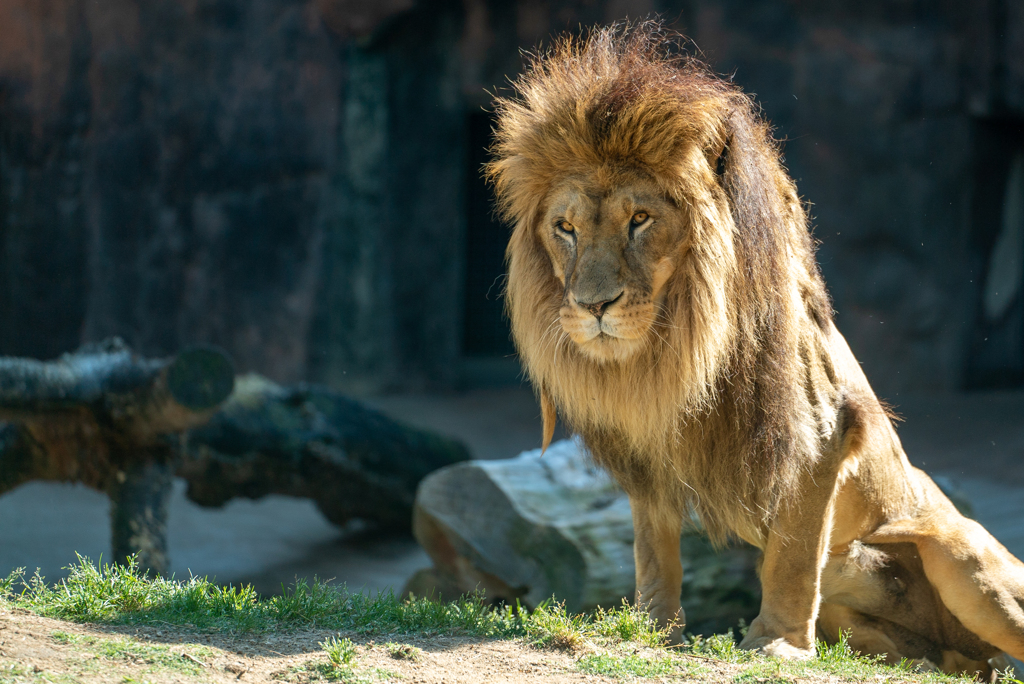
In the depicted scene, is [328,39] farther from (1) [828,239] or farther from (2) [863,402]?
(2) [863,402]

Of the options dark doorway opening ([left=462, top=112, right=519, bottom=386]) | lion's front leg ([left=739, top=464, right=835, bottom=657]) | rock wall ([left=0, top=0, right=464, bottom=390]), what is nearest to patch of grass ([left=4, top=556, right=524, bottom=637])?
lion's front leg ([left=739, top=464, right=835, bottom=657])

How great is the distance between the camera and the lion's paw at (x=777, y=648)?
3.04m

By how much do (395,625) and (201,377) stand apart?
2.77m

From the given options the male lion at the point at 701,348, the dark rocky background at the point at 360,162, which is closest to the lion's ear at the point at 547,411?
the male lion at the point at 701,348

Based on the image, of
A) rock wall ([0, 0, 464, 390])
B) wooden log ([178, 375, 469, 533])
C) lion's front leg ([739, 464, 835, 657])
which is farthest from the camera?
rock wall ([0, 0, 464, 390])

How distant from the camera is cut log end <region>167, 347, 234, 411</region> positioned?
5266 millimetres

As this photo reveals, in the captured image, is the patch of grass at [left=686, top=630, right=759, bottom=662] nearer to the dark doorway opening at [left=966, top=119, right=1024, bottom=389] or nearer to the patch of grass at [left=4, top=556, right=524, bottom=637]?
the patch of grass at [left=4, top=556, right=524, bottom=637]

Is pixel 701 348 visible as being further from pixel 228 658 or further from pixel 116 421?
pixel 116 421

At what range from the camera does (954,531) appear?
3.51 meters

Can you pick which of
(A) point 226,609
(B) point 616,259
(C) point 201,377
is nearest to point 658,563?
(B) point 616,259

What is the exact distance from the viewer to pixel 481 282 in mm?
11578

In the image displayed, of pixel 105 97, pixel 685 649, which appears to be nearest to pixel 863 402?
pixel 685 649

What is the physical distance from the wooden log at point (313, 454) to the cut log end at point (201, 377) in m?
0.93

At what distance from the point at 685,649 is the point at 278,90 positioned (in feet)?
26.0
